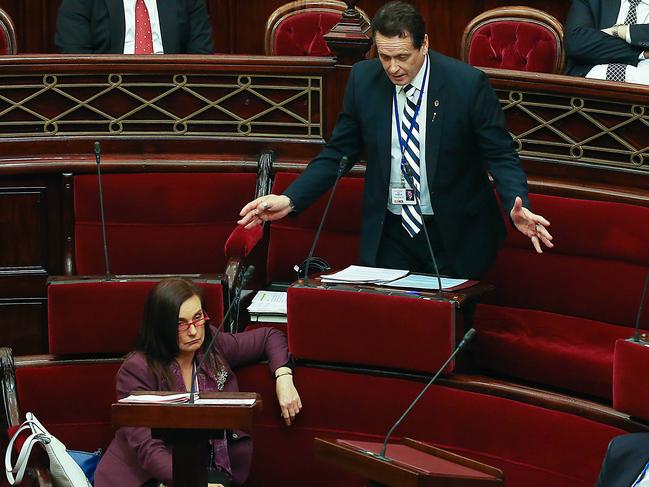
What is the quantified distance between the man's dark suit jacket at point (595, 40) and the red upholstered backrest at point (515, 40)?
8 cm

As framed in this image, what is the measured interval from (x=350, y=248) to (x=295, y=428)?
482 mm

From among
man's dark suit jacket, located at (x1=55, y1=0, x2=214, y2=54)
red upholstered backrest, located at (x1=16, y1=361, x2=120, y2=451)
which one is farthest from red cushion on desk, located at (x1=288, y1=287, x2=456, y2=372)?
man's dark suit jacket, located at (x1=55, y1=0, x2=214, y2=54)

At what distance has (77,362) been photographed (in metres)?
2.39

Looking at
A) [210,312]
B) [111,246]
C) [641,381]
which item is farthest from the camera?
[111,246]

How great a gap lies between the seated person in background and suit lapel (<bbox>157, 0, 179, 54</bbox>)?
906 mm

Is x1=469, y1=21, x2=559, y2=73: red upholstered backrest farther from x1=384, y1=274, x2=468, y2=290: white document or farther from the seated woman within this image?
the seated woman

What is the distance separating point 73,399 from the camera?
7.89 ft

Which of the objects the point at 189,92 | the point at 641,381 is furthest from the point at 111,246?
→ the point at 641,381

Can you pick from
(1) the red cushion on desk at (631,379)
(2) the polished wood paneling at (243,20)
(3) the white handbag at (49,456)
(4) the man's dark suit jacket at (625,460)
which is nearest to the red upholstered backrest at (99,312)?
(3) the white handbag at (49,456)

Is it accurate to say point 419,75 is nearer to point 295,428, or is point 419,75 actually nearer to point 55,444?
point 295,428

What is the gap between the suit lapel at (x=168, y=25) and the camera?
2.99m

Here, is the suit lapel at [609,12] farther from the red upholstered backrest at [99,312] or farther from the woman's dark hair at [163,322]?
the woman's dark hair at [163,322]

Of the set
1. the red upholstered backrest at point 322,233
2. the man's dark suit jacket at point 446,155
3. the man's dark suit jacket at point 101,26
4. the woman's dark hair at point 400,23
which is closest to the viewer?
the woman's dark hair at point 400,23

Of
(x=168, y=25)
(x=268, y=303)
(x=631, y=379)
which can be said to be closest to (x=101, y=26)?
(x=168, y=25)
